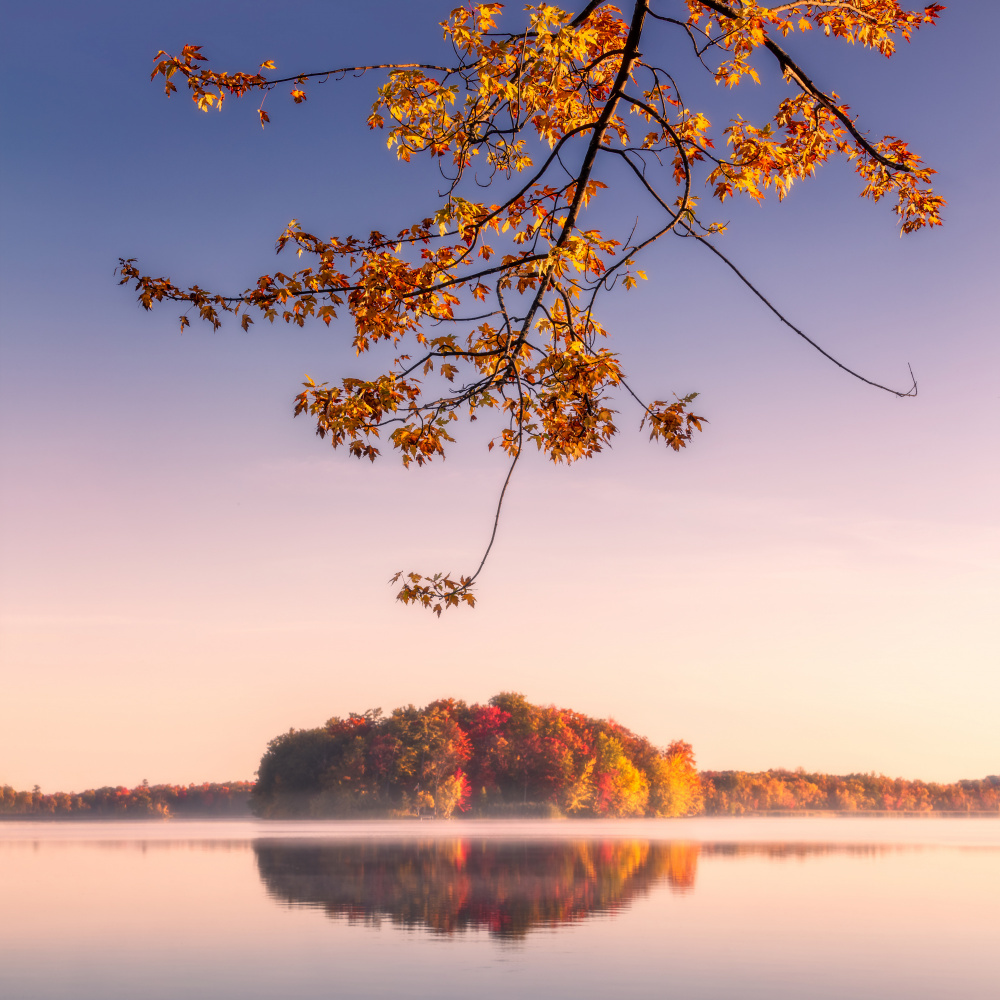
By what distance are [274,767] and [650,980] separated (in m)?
116

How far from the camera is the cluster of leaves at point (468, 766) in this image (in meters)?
121

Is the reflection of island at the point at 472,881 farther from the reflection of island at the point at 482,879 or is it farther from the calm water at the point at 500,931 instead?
the calm water at the point at 500,931

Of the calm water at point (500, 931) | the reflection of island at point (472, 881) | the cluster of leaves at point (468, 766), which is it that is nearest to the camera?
the calm water at point (500, 931)

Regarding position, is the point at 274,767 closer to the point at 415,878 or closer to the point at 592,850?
the point at 592,850

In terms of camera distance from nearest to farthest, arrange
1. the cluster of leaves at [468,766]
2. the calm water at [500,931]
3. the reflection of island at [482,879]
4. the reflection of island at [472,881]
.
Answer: the calm water at [500,931] → the reflection of island at [472,881] → the reflection of island at [482,879] → the cluster of leaves at [468,766]

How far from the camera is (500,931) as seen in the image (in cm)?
2038

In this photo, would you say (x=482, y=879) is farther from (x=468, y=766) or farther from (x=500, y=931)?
(x=468, y=766)

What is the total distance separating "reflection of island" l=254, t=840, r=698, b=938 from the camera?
2300 cm

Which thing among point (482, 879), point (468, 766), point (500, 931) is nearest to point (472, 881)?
point (482, 879)

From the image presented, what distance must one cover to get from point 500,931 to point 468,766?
118 meters

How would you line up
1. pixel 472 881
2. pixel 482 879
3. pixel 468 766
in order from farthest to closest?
1. pixel 468 766
2. pixel 482 879
3. pixel 472 881

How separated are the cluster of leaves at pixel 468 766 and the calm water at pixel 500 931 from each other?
8462 centimetres

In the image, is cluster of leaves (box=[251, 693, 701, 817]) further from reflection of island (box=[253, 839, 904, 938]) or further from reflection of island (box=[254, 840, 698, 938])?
reflection of island (box=[254, 840, 698, 938])

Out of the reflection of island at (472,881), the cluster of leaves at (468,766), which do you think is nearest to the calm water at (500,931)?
the reflection of island at (472,881)
